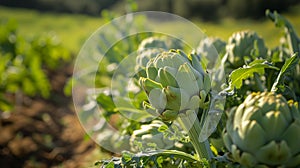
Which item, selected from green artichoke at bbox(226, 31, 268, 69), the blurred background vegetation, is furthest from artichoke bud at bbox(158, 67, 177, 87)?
the blurred background vegetation

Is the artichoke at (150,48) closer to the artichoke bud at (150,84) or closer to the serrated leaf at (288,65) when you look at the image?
the artichoke bud at (150,84)

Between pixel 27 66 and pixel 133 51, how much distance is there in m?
2.51

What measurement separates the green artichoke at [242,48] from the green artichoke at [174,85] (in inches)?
19.4

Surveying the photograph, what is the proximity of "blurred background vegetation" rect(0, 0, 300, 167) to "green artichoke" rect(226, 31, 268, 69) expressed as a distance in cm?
30

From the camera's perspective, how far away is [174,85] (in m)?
1.15

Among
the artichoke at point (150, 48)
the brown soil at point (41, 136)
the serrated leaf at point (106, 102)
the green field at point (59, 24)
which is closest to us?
the artichoke at point (150, 48)

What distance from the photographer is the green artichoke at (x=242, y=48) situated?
1661 millimetres

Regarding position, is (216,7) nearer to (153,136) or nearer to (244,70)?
(153,136)

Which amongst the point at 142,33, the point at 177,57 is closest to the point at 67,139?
the point at 142,33

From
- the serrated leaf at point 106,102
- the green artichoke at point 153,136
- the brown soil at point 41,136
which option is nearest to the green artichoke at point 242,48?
the green artichoke at point 153,136

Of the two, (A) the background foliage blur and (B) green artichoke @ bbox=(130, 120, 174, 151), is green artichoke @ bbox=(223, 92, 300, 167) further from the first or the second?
(A) the background foliage blur

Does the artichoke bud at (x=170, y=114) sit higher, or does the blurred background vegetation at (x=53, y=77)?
the blurred background vegetation at (x=53, y=77)

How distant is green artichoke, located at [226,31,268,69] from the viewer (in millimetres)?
1661

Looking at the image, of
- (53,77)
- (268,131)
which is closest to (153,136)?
(268,131)
